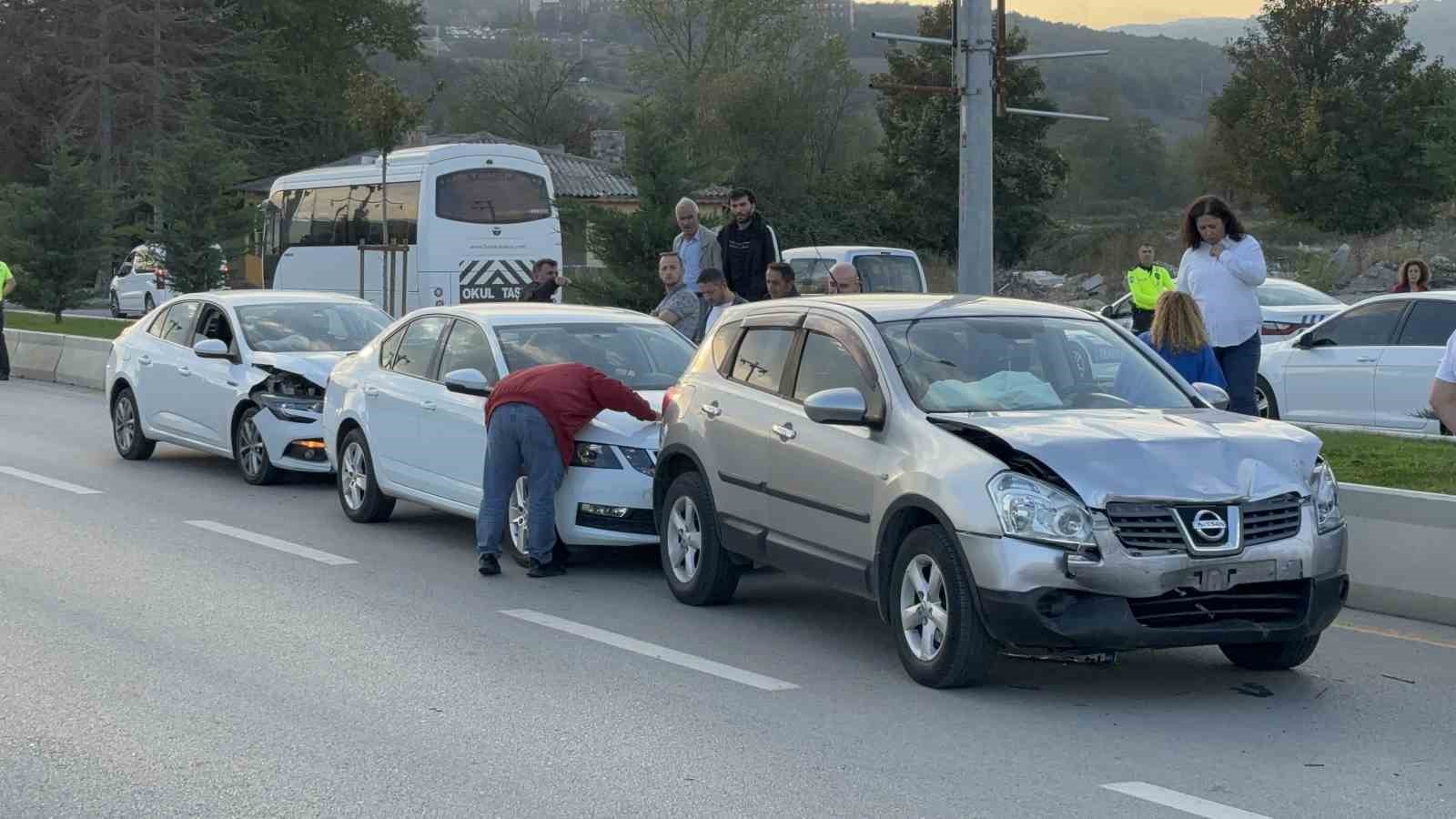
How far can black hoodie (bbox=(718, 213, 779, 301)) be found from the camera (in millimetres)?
15984

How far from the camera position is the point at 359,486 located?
41.6 feet

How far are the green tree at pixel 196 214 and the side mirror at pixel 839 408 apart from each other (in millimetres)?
26501

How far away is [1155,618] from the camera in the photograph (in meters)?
7.21

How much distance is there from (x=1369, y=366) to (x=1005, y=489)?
10.6 m

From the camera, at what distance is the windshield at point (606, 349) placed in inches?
452

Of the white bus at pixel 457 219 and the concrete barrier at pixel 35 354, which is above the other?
the white bus at pixel 457 219

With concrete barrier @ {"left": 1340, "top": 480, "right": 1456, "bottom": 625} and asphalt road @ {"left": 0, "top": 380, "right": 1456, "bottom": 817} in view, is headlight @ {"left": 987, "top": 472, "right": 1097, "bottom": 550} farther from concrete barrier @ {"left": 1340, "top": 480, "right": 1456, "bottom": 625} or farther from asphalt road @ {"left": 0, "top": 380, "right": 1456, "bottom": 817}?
concrete barrier @ {"left": 1340, "top": 480, "right": 1456, "bottom": 625}

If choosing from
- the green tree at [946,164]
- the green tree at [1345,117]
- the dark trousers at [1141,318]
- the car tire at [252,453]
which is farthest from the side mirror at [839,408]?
the green tree at [1345,117]

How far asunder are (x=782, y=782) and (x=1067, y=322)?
3.38m

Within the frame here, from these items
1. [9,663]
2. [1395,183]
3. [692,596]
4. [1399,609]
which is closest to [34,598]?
[9,663]

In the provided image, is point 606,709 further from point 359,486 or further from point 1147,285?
point 1147,285

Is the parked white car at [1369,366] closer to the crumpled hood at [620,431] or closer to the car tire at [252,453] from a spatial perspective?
the crumpled hood at [620,431]

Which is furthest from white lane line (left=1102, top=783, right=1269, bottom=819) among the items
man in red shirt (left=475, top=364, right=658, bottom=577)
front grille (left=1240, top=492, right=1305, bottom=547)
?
man in red shirt (left=475, top=364, right=658, bottom=577)

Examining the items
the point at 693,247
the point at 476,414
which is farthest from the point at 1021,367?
the point at 693,247
